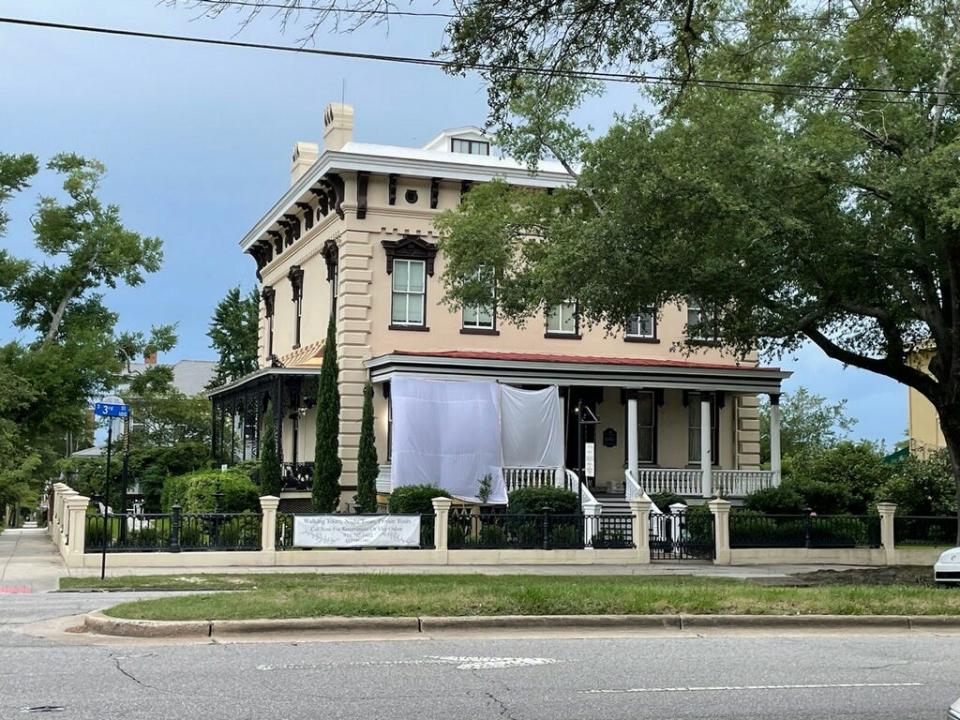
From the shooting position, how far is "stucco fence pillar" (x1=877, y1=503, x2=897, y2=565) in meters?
26.8

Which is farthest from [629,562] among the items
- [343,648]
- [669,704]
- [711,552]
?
[669,704]

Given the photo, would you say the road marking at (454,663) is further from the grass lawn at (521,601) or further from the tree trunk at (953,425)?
the tree trunk at (953,425)

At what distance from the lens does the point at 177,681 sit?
31.5 ft

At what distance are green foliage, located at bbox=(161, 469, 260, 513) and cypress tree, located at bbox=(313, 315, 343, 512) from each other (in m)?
1.64

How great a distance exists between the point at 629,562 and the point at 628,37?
1574 cm

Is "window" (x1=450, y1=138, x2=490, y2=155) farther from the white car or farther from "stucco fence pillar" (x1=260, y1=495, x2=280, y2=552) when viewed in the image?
the white car

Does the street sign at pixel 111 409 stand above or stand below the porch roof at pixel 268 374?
below

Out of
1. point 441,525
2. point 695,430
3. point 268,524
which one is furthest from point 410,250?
point 268,524

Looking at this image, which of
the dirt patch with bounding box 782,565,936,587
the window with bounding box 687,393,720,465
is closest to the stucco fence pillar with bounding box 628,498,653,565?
the dirt patch with bounding box 782,565,936,587

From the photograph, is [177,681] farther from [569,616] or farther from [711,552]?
[711,552]

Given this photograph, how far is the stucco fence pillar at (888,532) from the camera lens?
26766 mm

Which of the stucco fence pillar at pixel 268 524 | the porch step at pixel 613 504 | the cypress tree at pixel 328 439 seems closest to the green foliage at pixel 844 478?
the porch step at pixel 613 504

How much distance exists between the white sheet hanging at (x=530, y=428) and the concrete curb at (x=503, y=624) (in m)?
17.0

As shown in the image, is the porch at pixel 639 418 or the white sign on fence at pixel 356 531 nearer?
the white sign on fence at pixel 356 531
